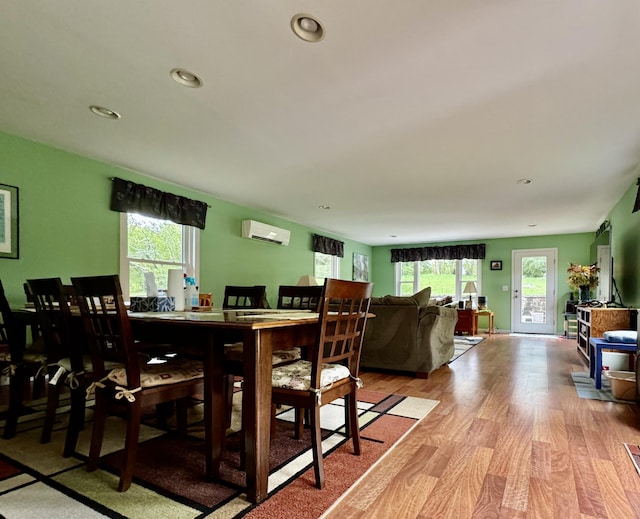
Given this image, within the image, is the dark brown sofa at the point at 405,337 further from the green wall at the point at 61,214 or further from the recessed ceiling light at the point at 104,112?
the recessed ceiling light at the point at 104,112

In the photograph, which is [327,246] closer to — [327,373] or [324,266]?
[324,266]

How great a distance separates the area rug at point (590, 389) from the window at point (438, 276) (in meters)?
5.22

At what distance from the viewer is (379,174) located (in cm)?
418

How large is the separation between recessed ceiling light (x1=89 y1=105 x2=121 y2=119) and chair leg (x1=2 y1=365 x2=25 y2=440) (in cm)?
181

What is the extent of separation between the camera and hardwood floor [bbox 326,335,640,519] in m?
1.57

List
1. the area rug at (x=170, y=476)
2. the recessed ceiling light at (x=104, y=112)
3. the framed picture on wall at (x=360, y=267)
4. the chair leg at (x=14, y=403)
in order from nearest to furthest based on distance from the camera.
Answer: the area rug at (x=170, y=476)
the chair leg at (x=14, y=403)
the recessed ceiling light at (x=104, y=112)
the framed picture on wall at (x=360, y=267)

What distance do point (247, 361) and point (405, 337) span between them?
281cm

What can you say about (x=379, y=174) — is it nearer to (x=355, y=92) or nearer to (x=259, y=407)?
(x=355, y=92)

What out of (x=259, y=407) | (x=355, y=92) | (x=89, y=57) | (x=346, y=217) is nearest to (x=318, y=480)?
(x=259, y=407)

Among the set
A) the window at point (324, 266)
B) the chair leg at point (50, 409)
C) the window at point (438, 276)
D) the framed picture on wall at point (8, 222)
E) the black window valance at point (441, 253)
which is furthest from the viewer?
the window at point (438, 276)

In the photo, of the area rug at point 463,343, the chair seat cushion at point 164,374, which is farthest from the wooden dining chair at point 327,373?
the area rug at point 463,343

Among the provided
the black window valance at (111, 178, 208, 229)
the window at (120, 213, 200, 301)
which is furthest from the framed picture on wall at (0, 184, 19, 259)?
the window at (120, 213, 200, 301)

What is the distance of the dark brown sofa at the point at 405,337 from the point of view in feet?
12.9

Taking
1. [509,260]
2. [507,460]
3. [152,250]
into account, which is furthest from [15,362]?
[509,260]
